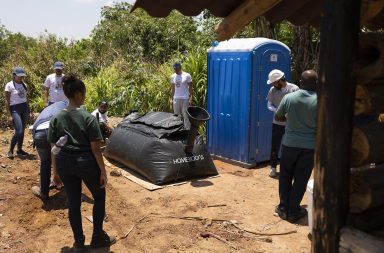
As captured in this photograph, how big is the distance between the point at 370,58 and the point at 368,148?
17.1 inches

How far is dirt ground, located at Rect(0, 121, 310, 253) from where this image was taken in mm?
4500

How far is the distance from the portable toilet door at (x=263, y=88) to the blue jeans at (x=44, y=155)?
11.5 feet

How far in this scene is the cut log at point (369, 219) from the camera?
2.08 metres

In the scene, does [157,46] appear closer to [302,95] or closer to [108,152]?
[108,152]

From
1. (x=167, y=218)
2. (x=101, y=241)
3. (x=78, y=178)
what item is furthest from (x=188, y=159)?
(x=78, y=178)

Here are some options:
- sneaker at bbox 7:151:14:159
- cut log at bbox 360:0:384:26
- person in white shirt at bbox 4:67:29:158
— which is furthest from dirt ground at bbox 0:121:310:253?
cut log at bbox 360:0:384:26

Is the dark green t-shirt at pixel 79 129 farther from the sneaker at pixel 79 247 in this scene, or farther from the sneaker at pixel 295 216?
the sneaker at pixel 295 216

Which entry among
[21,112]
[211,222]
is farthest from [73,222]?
[21,112]

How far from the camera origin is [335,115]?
190 cm

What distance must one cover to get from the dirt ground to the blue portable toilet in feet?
2.51

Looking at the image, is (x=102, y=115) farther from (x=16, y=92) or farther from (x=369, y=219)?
(x=369, y=219)

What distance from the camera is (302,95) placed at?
15.5 feet

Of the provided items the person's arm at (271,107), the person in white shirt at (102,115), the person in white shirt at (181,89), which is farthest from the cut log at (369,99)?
the person in white shirt at (181,89)

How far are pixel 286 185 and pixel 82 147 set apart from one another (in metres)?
2.57
